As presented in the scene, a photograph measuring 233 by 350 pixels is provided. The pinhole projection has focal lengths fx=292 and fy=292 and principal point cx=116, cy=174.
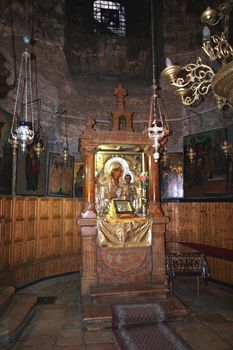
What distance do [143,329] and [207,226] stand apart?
4.66m

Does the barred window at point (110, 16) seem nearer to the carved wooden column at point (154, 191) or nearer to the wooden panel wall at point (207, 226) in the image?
the carved wooden column at point (154, 191)

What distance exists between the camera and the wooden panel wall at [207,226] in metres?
7.76

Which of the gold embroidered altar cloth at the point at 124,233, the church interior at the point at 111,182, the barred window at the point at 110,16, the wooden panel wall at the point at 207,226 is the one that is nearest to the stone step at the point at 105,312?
the church interior at the point at 111,182

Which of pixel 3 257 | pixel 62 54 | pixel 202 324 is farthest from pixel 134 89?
pixel 202 324

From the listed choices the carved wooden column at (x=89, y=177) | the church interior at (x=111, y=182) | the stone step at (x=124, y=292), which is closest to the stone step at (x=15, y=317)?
the church interior at (x=111, y=182)

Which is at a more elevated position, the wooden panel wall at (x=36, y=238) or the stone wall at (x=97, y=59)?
the stone wall at (x=97, y=59)

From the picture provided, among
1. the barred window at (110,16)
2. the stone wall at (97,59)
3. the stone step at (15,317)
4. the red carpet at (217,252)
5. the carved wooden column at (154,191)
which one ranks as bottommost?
the stone step at (15,317)

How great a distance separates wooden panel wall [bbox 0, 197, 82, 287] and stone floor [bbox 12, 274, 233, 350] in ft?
2.36

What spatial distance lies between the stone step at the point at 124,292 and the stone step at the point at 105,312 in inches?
4.7

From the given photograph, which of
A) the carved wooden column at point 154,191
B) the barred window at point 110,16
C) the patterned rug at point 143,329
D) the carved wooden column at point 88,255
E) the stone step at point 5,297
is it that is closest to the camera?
the patterned rug at point 143,329

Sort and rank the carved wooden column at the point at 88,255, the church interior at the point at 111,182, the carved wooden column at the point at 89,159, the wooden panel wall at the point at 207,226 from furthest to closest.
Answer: the wooden panel wall at the point at 207,226
the carved wooden column at the point at 89,159
the carved wooden column at the point at 88,255
the church interior at the point at 111,182

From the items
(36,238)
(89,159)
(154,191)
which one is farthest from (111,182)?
(36,238)

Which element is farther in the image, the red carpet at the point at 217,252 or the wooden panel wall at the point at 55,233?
the red carpet at the point at 217,252

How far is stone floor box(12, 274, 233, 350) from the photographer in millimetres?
4516
